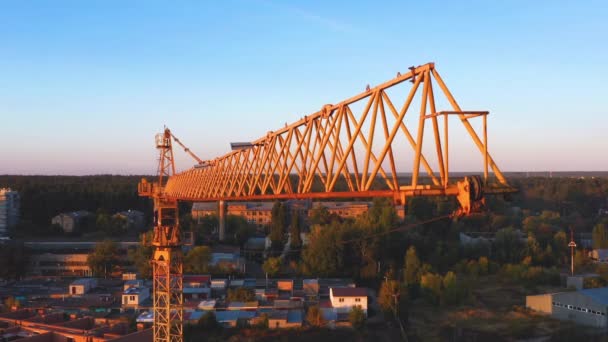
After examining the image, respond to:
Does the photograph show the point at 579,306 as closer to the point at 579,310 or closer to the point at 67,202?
the point at 579,310

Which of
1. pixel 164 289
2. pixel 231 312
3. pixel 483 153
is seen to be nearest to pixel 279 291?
pixel 231 312

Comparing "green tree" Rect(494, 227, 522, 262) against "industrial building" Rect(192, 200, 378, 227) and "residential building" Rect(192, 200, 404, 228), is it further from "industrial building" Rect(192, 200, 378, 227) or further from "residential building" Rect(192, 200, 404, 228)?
"industrial building" Rect(192, 200, 378, 227)

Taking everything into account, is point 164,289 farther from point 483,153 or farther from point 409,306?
point 409,306

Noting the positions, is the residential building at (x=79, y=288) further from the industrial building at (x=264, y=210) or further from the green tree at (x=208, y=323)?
the industrial building at (x=264, y=210)

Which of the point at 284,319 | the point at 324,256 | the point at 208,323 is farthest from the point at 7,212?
the point at 284,319

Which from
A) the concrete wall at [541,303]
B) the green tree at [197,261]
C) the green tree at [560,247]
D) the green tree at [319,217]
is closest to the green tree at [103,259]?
the green tree at [197,261]
